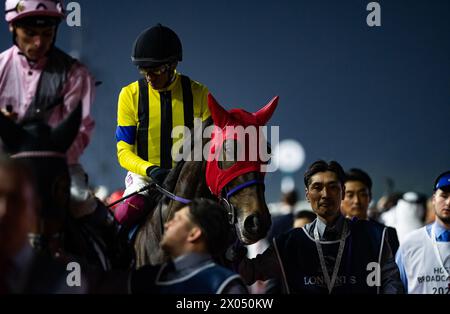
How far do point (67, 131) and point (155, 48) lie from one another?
1.60 meters

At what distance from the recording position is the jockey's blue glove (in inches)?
210

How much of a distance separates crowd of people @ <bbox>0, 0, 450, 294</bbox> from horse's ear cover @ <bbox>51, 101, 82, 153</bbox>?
83mm

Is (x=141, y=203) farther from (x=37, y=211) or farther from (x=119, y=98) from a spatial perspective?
(x=37, y=211)

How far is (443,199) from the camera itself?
620 centimetres

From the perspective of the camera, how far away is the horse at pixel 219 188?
5125 millimetres

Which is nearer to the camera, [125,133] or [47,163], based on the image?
[47,163]

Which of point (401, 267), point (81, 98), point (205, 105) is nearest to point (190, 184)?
point (205, 105)

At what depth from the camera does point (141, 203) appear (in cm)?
539

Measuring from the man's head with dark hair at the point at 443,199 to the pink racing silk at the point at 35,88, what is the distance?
2.71 meters

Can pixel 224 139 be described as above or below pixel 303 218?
above

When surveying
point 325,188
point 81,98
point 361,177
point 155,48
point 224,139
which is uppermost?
point 155,48

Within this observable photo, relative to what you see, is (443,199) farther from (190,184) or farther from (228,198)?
(190,184)

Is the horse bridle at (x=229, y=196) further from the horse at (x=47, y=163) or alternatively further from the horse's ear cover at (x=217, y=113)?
the horse at (x=47, y=163)

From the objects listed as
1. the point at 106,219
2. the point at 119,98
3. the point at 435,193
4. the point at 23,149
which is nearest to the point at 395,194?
the point at 435,193
